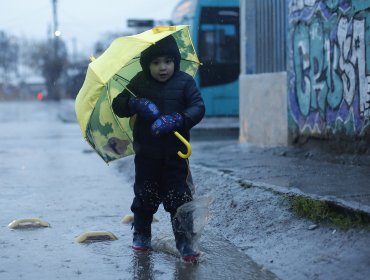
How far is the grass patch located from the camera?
4.94m

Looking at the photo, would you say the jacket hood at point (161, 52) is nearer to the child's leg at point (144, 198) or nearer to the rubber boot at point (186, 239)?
the child's leg at point (144, 198)

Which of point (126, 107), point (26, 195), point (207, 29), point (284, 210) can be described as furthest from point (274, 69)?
point (207, 29)

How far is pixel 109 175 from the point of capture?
395 inches

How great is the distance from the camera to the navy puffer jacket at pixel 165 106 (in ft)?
16.4

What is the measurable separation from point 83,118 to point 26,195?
327 centimetres

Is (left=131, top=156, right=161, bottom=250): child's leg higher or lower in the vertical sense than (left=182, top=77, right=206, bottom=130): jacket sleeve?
lower

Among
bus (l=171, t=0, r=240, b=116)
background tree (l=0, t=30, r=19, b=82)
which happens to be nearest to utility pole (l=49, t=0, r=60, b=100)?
background tree (l=0, t=30, r=19, b=82)

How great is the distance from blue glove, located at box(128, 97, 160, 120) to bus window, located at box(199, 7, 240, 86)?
14.8m

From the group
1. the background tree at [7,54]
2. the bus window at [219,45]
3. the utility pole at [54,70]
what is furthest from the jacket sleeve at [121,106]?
the background tree at [7,54]

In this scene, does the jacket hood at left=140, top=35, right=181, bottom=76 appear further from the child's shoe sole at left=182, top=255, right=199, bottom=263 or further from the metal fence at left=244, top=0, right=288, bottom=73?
the metal fence at left=244, top=0, right=288, bottom=73

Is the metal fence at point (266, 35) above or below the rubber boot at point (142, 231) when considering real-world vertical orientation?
above

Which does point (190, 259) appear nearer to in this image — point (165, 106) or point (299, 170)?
point (165, 106)

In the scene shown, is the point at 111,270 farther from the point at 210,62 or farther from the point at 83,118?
the point at 210,62

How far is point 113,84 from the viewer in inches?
205
